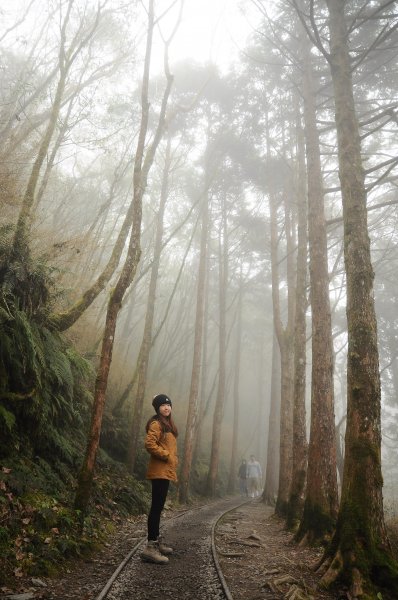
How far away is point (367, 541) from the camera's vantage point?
4.14 meters

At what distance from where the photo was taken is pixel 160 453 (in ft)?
17.1

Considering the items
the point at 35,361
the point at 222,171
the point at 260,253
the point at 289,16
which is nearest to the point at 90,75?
the point at 222,171

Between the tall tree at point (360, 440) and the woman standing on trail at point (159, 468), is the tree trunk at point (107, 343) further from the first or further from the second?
the tall tree at point (360, 440)

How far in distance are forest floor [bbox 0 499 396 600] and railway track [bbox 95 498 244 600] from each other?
0.42 feet

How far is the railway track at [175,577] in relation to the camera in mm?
3871

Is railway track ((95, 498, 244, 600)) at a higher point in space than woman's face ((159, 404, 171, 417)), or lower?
lower

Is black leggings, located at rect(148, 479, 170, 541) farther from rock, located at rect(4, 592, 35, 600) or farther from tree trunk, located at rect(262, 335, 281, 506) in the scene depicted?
tree trunk, located at rect(262, 335, 281, 506)

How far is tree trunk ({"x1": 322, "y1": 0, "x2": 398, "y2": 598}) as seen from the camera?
402 centimetres

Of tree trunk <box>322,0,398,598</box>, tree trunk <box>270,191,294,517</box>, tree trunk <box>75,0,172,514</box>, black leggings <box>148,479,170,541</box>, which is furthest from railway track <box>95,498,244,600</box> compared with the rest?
tree trunk <box>270,191,294,517</box>

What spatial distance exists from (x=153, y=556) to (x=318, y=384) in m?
4.28

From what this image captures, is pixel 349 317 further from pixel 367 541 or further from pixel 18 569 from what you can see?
pixel 18 569

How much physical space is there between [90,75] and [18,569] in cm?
1544

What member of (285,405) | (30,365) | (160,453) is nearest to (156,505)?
(160,453)

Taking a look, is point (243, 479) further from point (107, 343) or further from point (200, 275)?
point (107, 343)
